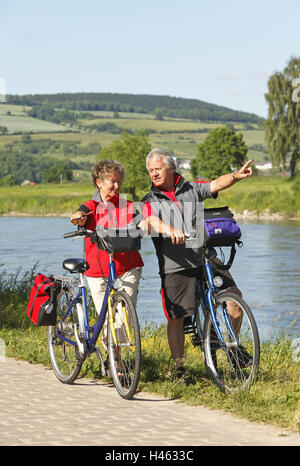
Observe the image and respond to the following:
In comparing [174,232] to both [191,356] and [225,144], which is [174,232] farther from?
[225,144]

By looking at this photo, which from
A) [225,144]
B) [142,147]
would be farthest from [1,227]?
[225,144]

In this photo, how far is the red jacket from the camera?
635 cm

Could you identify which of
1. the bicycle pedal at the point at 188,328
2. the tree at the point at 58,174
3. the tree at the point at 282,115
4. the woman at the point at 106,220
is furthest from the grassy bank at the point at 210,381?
the tree at the point at 58,174

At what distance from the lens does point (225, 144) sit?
3873 inches

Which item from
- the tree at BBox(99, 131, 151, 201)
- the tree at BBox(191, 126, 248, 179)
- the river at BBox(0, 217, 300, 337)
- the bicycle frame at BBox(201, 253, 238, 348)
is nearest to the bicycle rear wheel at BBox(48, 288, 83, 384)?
the bicycle frame at BBox(201, 253, 238, 348)

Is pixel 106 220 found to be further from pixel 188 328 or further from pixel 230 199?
pixel 230 199

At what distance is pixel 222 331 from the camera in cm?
598

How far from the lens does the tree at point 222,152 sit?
3866 inches

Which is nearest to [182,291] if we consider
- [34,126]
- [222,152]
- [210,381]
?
[210,381]

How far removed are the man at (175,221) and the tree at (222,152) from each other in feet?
301

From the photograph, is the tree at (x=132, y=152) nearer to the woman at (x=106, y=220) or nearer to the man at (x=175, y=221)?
the woman at (x=106, y=220)

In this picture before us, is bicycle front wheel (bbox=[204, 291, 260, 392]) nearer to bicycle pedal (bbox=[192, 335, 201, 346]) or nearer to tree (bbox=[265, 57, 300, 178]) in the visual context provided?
bicycle pedal (bbox=[192, 335, 201, 346])

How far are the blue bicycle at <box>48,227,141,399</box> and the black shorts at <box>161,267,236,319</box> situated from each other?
0.39 meters
